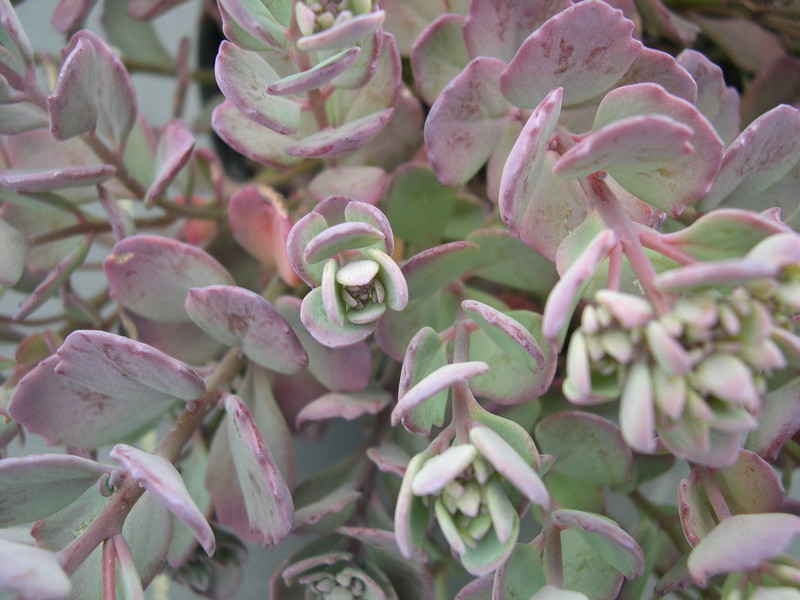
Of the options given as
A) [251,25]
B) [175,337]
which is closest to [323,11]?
[251,25]

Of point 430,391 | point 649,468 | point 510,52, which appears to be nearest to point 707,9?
point 510,52

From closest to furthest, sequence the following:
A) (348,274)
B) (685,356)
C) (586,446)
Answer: (685,356) < (348,274) < (586,446)

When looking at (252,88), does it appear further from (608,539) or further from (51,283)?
(608,539)

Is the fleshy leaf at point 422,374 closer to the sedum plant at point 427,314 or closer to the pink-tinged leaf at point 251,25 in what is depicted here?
the sedum plant at point 427,314

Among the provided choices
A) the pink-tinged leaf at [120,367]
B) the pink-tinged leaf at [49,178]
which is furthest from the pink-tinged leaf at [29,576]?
the pink-tinged leaf at [49,178]

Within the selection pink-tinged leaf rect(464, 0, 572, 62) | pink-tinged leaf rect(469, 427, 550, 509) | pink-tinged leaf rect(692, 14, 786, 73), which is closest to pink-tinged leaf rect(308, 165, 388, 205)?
pink-tinged leaf rect(464, 0, 572, 62)

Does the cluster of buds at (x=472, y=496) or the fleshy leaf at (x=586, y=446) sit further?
the fleshy leaf at (x=586, y=446)

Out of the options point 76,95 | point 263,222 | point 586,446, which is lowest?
point 586,446
